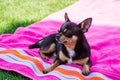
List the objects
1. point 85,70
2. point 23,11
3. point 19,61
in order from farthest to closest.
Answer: point 23,11
point 19,61
point 85,70

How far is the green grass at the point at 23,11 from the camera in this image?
20.2ft

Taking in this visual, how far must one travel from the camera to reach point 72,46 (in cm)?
434

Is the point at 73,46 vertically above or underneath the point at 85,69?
above

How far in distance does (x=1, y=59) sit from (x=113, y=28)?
198 cm

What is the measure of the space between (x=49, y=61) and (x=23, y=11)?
241 centimetres

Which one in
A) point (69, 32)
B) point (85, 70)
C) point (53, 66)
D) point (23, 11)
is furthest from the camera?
point (23, 11)

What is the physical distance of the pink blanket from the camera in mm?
4312

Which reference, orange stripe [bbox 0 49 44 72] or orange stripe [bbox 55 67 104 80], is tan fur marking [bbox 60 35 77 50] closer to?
orange stripe [bbox 55 67 104 80]

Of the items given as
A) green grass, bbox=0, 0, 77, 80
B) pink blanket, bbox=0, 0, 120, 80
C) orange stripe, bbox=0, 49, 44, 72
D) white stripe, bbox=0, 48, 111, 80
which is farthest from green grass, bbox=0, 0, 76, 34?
white stripe, bbox=0, 48, 111, 80

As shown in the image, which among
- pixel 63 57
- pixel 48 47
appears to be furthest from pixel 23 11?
pixel 63 57

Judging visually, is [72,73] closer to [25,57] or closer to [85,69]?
[85,69]

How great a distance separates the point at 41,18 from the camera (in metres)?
6.57

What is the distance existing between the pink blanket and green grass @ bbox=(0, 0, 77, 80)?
490 millimetres

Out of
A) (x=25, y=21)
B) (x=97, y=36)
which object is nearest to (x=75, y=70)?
(x=97, y=36)
